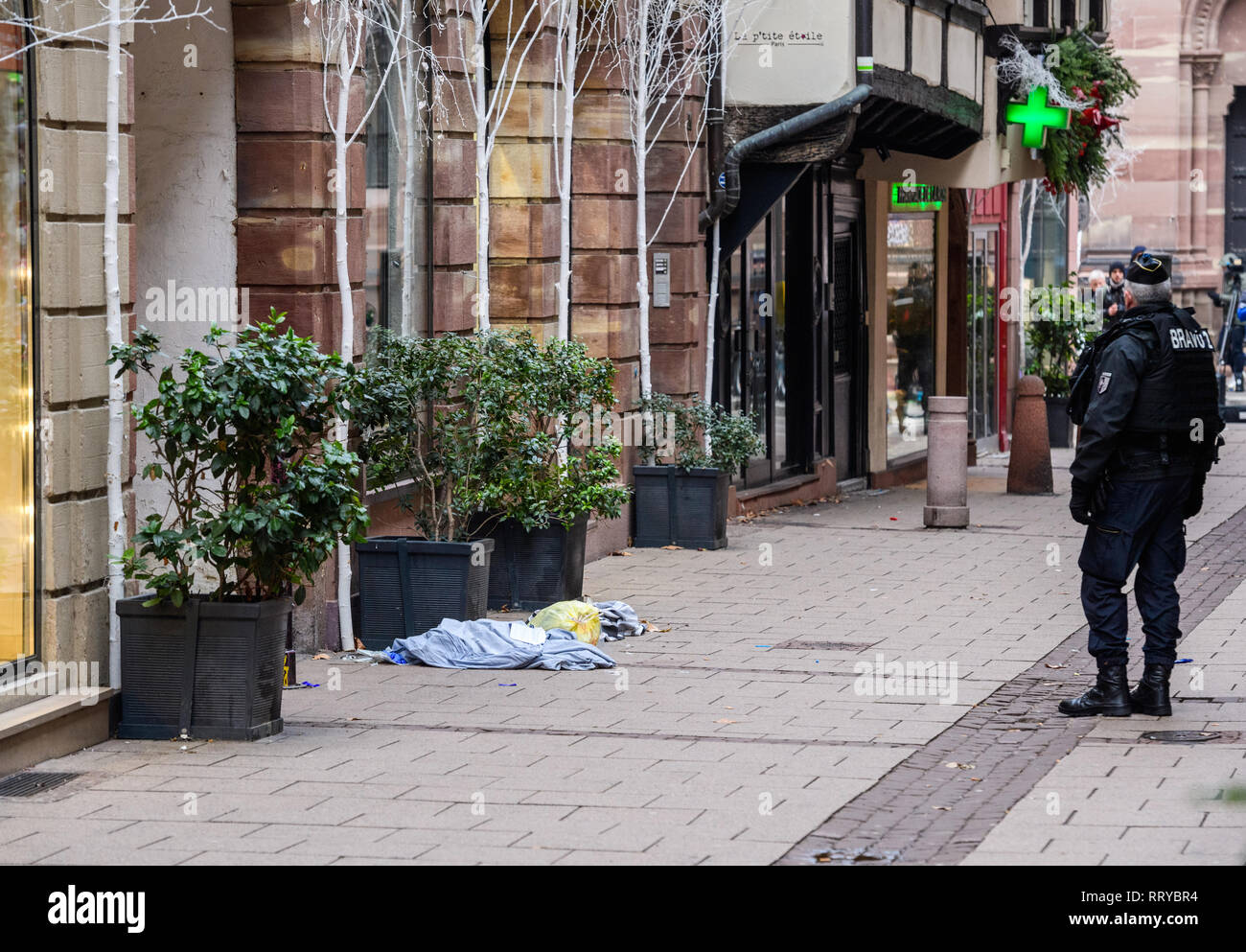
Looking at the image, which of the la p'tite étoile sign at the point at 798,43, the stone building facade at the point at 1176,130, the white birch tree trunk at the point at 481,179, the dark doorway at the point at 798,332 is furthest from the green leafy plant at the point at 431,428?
the stone building facade at the point at 1176,130

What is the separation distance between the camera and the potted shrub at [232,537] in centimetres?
796

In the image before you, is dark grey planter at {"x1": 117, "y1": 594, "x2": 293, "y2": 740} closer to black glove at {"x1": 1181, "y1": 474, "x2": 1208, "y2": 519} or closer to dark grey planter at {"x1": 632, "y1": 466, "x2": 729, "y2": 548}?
black glove at {"x1": 1181, "y1": 474, "x2": 1208, "y2": 519}

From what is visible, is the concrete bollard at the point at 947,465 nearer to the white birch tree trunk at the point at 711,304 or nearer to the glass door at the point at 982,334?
the white birch tree trunk at the point at 711,304

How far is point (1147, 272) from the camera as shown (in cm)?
870

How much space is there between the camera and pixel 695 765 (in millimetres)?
7688

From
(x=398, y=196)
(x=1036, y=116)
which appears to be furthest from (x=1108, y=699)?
(x=1036, y=116)

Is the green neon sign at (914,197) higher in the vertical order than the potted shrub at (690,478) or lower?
higher

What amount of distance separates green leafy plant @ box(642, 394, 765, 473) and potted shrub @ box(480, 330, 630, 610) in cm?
267

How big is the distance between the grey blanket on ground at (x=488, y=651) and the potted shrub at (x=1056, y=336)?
14.5 m

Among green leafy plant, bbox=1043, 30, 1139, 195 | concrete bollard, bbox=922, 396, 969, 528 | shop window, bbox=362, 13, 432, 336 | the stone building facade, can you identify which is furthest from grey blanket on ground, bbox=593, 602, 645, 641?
the stone building facade

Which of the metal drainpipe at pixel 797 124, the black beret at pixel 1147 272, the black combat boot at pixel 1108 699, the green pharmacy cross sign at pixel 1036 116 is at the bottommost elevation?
the black combat boot at pixel 1108 699

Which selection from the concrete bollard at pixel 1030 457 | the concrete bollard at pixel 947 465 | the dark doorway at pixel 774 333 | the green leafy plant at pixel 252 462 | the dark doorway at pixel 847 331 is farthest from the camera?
the dark doorway at pixel 847 331
